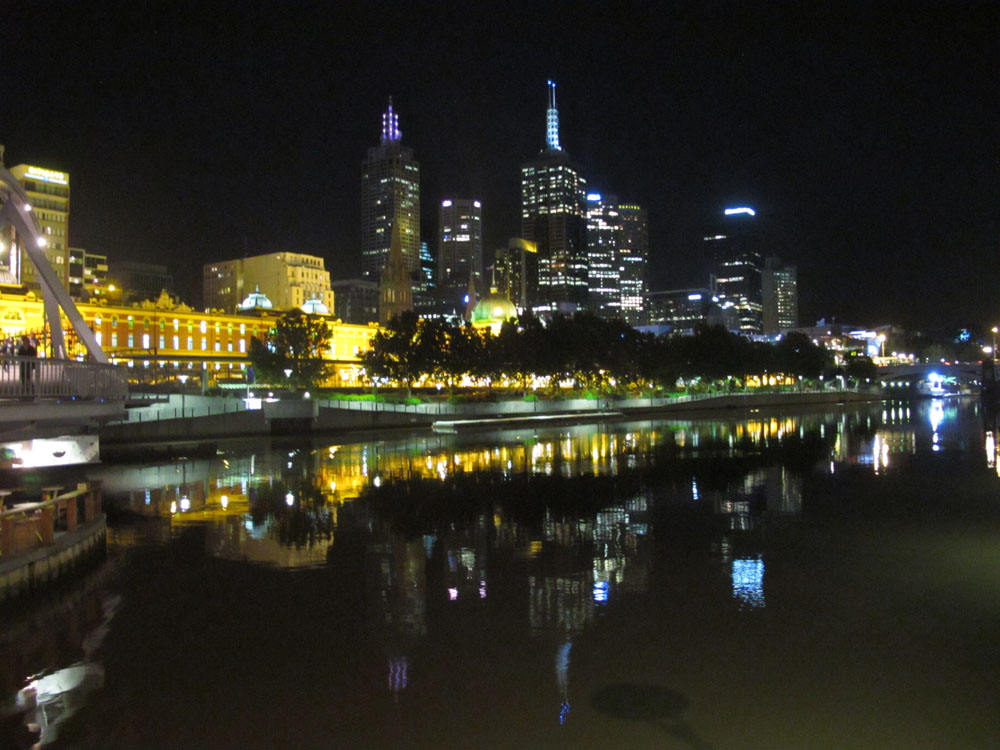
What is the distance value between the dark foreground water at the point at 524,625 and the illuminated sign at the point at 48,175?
139924mm

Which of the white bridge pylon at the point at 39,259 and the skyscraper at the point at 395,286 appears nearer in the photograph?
the white bridge pylon at the point at 39,259

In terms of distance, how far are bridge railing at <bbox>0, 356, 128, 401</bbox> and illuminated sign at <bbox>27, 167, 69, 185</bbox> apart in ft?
459

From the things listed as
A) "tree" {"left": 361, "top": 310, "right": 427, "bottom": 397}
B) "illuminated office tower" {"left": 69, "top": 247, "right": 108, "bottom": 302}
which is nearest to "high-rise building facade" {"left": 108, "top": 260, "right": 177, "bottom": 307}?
"illuminated office tower" {"left": 69, "top": 247, "right": 108, "bottom": 302}

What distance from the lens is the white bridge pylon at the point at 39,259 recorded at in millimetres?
23875

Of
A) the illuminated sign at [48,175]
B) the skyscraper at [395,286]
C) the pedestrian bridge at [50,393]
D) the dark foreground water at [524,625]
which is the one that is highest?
the illuminated sign at [48,175]

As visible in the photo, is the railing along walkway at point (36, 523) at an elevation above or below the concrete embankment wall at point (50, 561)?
above

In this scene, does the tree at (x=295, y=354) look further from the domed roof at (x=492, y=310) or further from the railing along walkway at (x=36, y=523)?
the railing along walkway at (x=36, y=523)

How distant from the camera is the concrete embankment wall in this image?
13459 mm

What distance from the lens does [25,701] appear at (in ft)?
30.5

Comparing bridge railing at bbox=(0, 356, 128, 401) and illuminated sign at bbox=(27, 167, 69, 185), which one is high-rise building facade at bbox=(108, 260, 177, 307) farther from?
bridge railing at bbox=(0, 356, 128, 401)

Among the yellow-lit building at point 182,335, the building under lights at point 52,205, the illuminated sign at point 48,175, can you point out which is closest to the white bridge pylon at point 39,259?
the yellow-lit building at point 182,335

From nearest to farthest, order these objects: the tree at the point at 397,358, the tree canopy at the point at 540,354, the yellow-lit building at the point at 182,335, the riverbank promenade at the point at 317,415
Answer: the riverbank promenade at the point at 317,415 → the tree at the point at 397,358 → the tree canopy at the point at 540,354 → the yellow-lit building at the point at 182,335

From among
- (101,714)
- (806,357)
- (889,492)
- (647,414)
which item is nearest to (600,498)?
(889,492)

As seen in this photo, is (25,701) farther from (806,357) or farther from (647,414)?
(806,357)
